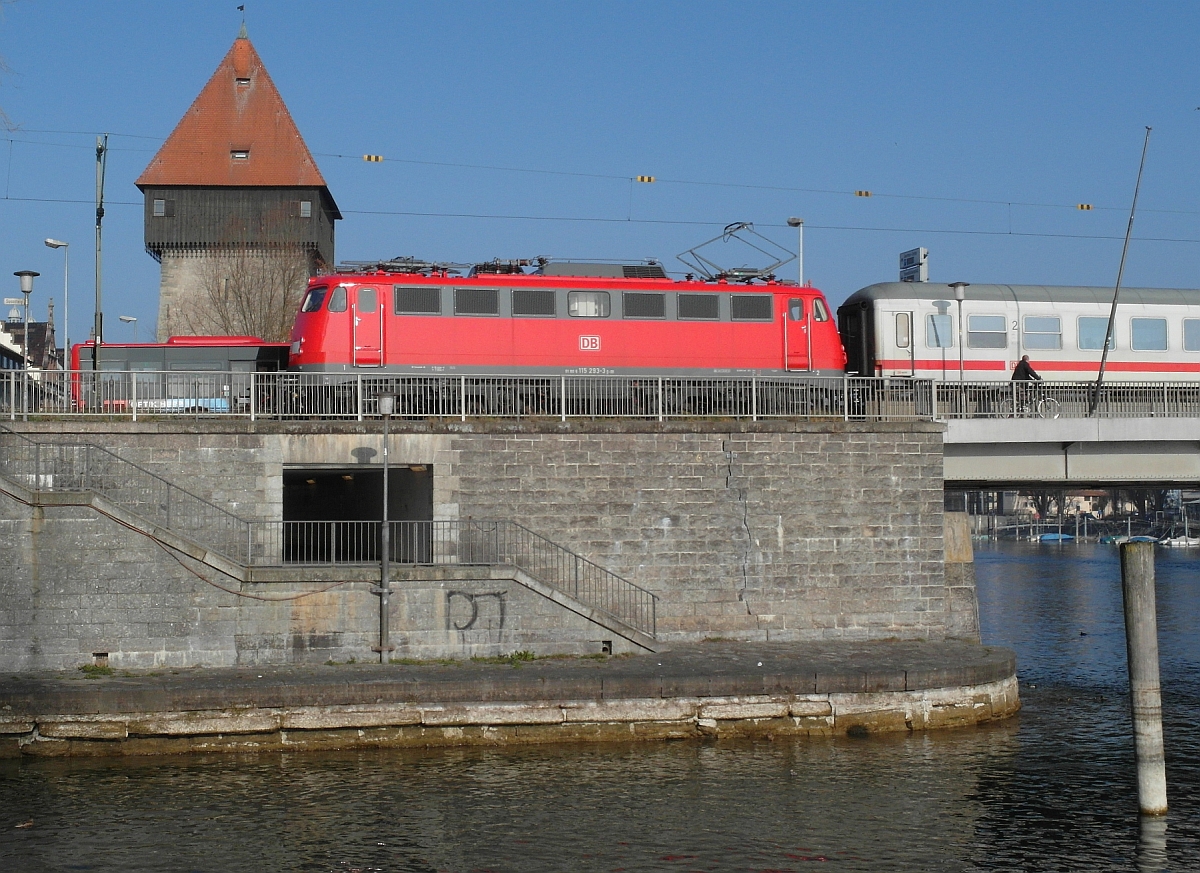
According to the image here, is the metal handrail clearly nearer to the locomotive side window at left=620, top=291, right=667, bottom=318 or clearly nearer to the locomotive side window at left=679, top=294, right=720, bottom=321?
the locomotive side window at left=620, top=291, right=667, bottom=318

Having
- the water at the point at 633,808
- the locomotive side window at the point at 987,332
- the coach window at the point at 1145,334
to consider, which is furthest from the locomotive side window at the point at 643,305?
the coach window at the point at 1145,334

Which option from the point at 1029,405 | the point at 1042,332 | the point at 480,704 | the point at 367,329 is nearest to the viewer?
the point at 480,704

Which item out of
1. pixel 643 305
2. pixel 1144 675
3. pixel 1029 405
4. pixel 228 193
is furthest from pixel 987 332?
pixel 228 193

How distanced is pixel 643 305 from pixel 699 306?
1.30m

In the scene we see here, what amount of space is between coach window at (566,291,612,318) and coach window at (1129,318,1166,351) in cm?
1318

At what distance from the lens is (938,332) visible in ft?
105

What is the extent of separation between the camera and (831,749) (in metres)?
21.5

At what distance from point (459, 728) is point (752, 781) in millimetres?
4848

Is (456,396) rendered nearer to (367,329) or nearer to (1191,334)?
(367,329)

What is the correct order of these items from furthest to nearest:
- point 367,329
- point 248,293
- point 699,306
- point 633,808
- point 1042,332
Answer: point 248,293 → point 1042,332 → point 699,306 → point 367,329 → point 633,808

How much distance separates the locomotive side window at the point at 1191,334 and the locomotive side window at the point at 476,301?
17191 millimetres

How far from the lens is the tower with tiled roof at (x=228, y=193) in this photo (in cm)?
6456

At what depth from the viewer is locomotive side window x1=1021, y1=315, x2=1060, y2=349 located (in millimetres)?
32406

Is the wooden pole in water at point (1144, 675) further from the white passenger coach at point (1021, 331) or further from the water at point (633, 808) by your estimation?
the white passenger coach at point (1021, 331)
